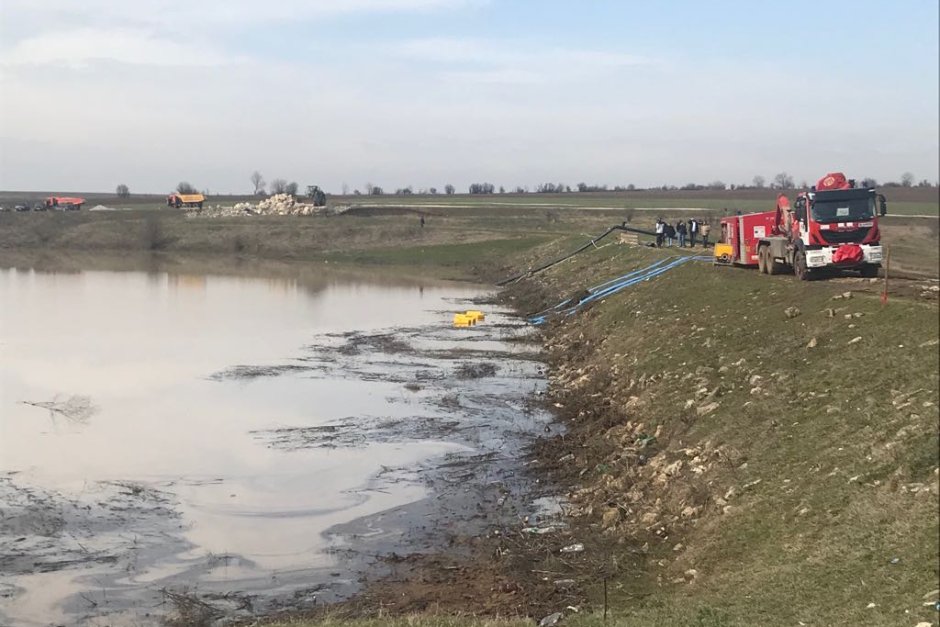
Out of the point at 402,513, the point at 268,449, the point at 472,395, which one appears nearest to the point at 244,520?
the point at 402,513

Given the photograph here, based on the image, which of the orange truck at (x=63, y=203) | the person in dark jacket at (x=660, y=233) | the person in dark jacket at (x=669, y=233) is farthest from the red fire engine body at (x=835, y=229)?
the orange truck at (x=63, y=203)

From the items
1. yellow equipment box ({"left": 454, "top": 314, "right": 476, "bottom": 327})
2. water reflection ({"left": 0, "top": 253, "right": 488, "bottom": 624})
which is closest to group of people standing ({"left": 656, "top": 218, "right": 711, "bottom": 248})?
yellow equipment box ({"left": 454, "top": 314, "right": 476, "bottom": 327})

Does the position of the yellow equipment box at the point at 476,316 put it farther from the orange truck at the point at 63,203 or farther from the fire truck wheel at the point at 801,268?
the orange truck at the point at 63,203

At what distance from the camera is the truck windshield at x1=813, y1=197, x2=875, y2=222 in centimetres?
2383

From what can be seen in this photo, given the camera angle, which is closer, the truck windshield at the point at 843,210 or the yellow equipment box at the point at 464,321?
the truck windshield at the point at 843,210

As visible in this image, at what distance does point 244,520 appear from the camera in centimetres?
1579

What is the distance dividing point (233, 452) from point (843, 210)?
54.3 ft

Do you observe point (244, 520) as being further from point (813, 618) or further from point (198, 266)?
point (198, 266)

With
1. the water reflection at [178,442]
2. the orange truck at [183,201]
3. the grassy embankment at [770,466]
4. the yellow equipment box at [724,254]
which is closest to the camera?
the grassy embankment at [770,466]

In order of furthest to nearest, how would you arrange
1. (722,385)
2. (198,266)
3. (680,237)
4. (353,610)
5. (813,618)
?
1. (198,266)
2. (680,237)
3. (722,385)
4. (353,610)
5. (813,618)

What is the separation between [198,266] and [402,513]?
6118cm

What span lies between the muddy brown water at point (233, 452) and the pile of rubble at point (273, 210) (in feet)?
204

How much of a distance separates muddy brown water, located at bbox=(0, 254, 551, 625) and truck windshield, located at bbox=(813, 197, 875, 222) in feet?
30.5

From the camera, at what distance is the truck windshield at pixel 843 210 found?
23828 mm
